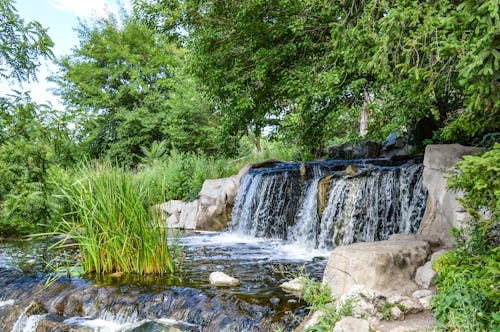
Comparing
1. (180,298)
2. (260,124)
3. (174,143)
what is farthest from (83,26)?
(180,298)

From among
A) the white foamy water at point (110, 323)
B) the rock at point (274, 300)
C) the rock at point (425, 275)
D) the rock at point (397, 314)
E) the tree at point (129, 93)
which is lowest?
the white foamy water at point (110, 323)

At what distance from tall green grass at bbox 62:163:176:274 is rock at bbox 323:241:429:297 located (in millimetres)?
2292

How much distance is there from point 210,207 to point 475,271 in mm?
7701

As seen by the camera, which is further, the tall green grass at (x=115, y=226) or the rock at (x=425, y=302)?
the tall green grass at (x=115, y=226)

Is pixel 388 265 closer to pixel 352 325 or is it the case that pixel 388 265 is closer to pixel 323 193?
pixel 352 325

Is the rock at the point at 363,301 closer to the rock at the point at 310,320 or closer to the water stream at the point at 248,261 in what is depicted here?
the rock at the point at 310,320

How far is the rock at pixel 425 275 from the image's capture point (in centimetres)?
373

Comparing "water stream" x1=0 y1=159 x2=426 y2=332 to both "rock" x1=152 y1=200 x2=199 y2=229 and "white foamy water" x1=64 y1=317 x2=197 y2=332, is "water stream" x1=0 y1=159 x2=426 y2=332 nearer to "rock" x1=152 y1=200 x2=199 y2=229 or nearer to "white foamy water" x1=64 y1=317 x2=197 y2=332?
"white foamy water" x1=64 y1=317 x2=197 y2=332

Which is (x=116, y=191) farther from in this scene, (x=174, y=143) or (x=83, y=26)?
(x=83, y=26)

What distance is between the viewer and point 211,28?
6.76m

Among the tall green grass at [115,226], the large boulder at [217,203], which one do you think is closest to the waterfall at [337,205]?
the large boulder at [217,203]

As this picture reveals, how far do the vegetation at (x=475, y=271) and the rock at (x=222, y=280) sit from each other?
2.40 m

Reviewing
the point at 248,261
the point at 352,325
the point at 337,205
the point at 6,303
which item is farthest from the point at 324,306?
the point at 337,205

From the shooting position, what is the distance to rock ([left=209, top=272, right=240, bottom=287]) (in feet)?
15.6
